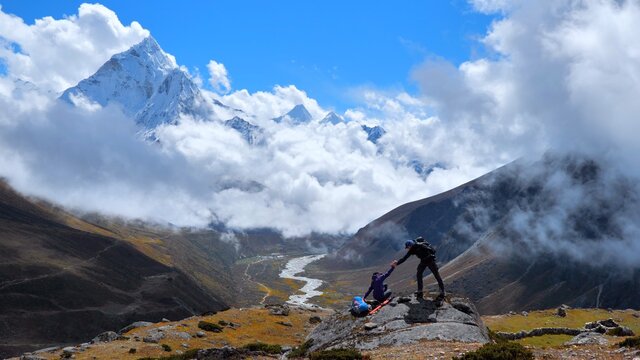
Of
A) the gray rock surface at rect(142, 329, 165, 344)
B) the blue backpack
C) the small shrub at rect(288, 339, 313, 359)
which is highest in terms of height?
the blue backpack

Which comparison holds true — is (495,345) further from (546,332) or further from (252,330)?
(252,330)

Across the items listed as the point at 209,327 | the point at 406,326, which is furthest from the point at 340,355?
the point at 209,327

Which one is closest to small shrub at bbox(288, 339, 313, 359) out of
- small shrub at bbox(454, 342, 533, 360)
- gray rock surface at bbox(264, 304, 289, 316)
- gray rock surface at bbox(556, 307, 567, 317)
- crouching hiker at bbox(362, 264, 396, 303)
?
crouching hiker at bbox(362, 264, 396, 303)

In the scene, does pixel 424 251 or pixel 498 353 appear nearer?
pixel 498 353

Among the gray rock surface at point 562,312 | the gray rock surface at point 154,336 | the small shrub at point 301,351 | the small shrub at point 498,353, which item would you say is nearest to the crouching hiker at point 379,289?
the small shrub at point 301,351

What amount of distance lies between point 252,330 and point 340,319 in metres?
38.6

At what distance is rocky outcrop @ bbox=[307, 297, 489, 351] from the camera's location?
27688mm

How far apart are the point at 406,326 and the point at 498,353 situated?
7.49 meters

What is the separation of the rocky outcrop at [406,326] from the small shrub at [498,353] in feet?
14.8

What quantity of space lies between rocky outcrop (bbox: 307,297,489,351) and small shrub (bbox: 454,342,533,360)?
14.8ft

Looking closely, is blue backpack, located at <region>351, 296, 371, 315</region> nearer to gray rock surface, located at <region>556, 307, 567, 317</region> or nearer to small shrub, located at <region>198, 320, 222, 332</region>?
small shrub, located at <region>198, 320, 222, 332</region>

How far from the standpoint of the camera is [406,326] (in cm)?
2888

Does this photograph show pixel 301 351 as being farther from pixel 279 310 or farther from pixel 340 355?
pixel 279 310

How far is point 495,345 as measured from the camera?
2308cm
